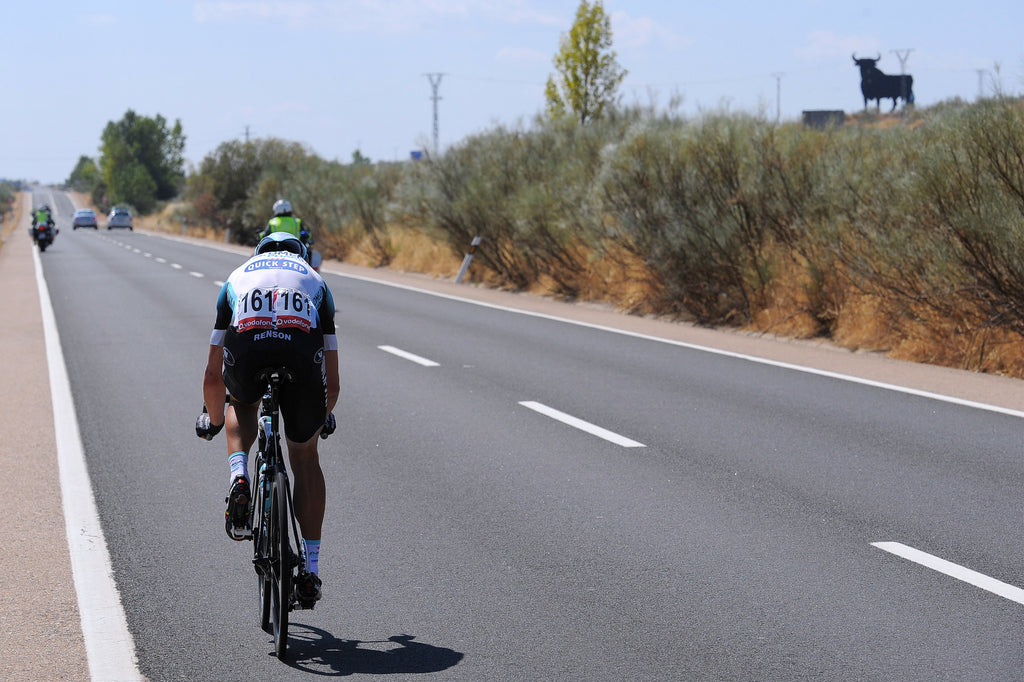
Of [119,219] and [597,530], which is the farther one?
[119,219]

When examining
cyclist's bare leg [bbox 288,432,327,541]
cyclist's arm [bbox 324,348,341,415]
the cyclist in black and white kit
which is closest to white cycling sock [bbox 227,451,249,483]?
the cyclist in black and white kit

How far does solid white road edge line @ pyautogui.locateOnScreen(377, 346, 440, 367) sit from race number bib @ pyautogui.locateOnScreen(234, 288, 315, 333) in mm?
8757

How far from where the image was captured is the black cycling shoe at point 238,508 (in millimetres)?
4922

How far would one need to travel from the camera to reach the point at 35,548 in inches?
247

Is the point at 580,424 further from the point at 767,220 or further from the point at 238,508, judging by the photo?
the point at 767,220

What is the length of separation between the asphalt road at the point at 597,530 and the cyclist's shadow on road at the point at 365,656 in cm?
1

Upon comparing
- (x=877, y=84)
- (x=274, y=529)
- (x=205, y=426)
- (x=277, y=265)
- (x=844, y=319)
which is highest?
(x=877, y=84)

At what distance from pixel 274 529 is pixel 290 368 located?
2.03 ft

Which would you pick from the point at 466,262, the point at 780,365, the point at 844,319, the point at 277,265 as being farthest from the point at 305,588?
the point at 466,262

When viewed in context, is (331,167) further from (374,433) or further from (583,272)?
(374,433)

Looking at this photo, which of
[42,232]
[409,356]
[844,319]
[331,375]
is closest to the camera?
[331,375]

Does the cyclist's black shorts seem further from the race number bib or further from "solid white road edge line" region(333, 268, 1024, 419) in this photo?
"solid white road edge line" region(333, 268, 1024, 419)

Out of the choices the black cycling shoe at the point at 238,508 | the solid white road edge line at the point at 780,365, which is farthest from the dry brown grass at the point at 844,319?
the black cycling shoe at the point at 238,508

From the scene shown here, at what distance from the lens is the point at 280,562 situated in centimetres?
472
